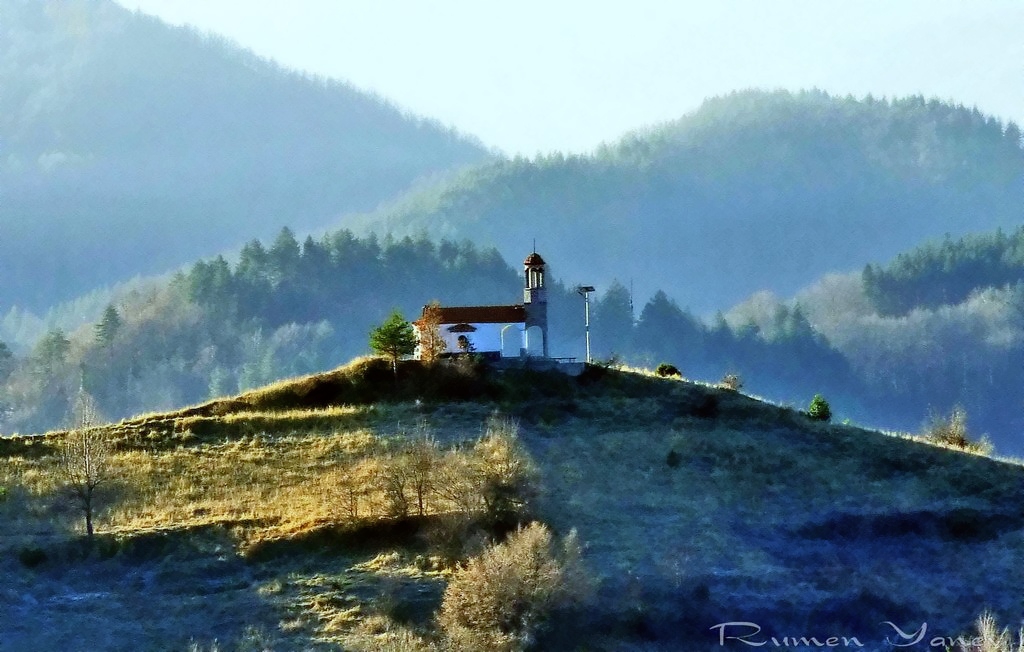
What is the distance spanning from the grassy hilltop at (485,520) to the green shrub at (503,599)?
1.03 m

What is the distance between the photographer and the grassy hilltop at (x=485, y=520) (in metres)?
44.3

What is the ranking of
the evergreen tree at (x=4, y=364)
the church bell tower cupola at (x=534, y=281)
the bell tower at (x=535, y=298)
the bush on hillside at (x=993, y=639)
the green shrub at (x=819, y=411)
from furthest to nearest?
the evergreen tree at (x=4, y=364)
the church bell tower cupola at (x=534, y=281)
the bell tower at (x=535, y=298)
the green shrub at (x=819, y=411)
the bush on hillside at (x=993, y=639)

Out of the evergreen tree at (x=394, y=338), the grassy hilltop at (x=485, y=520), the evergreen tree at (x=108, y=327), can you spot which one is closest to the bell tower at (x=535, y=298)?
the grassy hilltop at (x=485, y=520)

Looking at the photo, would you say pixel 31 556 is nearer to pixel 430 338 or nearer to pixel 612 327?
pixel 430 338

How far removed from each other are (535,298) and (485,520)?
25.9 m

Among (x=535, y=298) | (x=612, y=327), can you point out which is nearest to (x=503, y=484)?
(x=535, y=298)

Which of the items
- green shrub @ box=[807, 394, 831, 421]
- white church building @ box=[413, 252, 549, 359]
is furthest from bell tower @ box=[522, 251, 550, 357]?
green shrub @ box=[807, 394, 831, 421]

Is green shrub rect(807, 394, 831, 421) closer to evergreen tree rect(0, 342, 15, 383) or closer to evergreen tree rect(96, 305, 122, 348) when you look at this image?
evergreen tree rect(96, 305, 122, 348)

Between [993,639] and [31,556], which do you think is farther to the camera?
[31,556]

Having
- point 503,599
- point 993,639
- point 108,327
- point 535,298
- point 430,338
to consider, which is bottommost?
point 993,639

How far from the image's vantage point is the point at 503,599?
41.4m

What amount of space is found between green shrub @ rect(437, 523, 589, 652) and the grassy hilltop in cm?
103

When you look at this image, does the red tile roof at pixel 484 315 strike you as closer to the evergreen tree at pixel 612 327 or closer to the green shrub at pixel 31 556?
the green shrub at pixel 31 556

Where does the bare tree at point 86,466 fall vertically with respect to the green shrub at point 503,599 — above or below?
above
